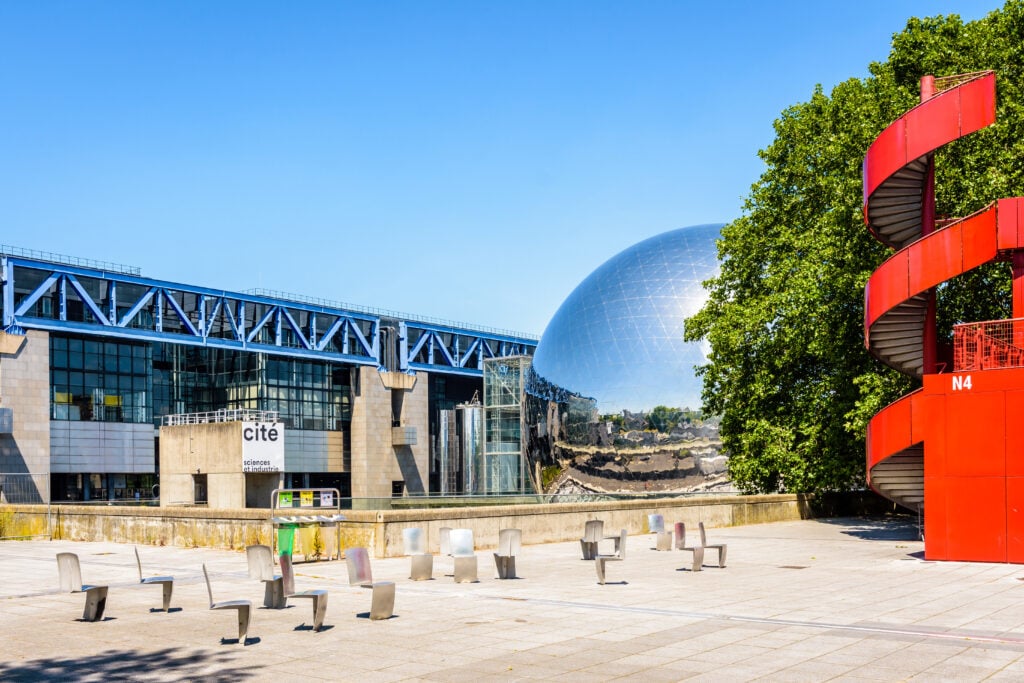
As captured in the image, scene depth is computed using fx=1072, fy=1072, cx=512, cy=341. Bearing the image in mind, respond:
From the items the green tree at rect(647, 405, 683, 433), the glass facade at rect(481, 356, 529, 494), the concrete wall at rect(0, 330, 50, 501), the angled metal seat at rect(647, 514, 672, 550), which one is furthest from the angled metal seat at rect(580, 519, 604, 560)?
the glass facade at rect(481, 356, 529, 494)

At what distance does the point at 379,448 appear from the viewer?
265ft

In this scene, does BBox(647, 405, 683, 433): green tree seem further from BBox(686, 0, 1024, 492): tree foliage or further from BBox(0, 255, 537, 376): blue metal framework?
BBox(0, 255, 537, 376): blue metal framework

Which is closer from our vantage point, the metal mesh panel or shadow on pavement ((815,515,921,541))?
the metal mesh panel

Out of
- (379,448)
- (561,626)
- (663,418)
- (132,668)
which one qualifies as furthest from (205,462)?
→ (132,668)

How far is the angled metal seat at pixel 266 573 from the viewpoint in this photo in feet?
48.8

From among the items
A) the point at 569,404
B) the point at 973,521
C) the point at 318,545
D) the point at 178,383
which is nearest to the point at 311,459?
the point at 178,383

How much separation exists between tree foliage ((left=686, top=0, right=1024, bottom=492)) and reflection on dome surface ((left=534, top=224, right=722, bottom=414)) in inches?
76.4

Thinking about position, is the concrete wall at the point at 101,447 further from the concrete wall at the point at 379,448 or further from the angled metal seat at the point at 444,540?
the angled metal seat at the point at 444,540

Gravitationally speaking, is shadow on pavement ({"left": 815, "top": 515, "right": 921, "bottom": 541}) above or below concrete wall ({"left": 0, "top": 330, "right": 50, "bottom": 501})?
below

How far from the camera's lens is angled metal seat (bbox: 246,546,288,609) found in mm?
14859

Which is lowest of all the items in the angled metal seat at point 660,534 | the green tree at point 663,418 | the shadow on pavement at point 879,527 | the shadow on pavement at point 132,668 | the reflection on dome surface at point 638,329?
the shadow on pavement at point 879,527

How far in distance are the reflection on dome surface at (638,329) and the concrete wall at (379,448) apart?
3244 centimetres

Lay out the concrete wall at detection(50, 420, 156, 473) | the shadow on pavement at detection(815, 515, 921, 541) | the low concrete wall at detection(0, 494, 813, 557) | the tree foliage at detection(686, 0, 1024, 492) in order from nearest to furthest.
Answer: the low concrete wall at detection(0, 494, 813, 557) → the shadow on pavement at detection(815, 515, 921, 541) → the tree foliage at detection(686, 0, 1024, 492) → the concrete wall at detection(50, 420, 156, 473)

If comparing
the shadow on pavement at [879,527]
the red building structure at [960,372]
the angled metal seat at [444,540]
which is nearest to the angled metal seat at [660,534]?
the angled metal seat at [444,540]
